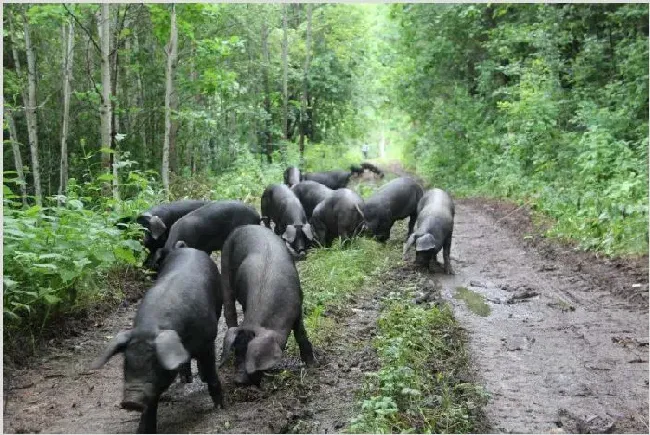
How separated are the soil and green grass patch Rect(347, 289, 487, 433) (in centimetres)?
14

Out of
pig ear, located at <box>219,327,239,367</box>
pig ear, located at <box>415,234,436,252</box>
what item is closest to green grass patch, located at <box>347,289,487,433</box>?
pig ear, located at <box>219,327,239,367</box>

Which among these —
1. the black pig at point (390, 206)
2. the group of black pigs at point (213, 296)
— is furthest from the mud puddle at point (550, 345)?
the black pig at point (390, 206)

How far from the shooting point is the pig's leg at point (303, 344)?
219 inches

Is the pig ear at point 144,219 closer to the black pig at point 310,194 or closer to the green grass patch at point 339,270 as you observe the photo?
the green grass patch at point 339,270

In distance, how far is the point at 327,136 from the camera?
96.4 ft

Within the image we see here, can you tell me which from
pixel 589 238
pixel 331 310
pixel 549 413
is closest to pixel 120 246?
pixel 331 310

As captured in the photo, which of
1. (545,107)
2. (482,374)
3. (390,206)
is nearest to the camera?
(482,374)

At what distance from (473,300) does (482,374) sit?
2.52 metres

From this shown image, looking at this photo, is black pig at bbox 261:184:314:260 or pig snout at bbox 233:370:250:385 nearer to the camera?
pig snout at bbox 233:370:250:385

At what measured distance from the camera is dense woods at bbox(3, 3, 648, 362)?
313 inches

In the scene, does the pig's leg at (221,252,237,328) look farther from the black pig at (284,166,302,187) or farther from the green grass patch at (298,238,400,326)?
the black pig at (284,166,302,187)

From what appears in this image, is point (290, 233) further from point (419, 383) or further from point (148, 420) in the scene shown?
point (148, 420)

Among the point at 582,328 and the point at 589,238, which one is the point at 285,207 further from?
the point at 582,328

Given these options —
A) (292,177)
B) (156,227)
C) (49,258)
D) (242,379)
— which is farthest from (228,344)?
(292,177)
